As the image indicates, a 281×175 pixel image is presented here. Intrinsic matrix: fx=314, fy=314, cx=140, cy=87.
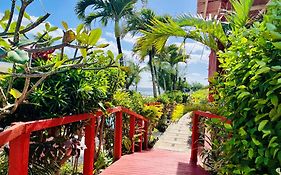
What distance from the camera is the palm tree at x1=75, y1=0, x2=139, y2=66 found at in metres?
14.2

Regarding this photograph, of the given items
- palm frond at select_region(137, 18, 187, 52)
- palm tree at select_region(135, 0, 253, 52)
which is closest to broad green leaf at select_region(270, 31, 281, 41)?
palm tree at select_region(135, 0, 253, 52)

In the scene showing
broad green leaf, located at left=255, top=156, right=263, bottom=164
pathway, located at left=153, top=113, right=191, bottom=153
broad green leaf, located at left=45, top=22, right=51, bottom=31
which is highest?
broad green leaf, located at left=45, top=22, right=51, bottom=31

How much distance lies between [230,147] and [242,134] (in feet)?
1.07

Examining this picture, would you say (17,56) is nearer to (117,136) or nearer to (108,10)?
(117,136)

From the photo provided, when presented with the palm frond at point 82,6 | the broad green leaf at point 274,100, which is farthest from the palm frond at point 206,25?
the palm frond at point 82,6

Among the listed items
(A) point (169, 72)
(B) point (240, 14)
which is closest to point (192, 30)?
(B) point (240, 14)

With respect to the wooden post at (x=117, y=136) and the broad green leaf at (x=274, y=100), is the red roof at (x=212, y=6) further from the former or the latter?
the broad green leaf at (x=274, y=100)

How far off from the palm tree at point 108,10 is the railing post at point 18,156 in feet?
41.6

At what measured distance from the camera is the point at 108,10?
14.2 m

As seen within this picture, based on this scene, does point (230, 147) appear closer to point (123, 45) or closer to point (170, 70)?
point (123, 45)

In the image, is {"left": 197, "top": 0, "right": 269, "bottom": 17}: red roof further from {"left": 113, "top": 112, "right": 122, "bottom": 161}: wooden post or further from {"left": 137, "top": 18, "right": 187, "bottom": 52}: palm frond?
{"left": 113, "top": 112, "right": 122, "bottom": 161}: wooden post

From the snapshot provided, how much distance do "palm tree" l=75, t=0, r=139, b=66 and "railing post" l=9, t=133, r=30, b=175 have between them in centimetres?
1269

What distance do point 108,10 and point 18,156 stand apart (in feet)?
42.8

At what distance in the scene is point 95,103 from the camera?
301 centimetres
